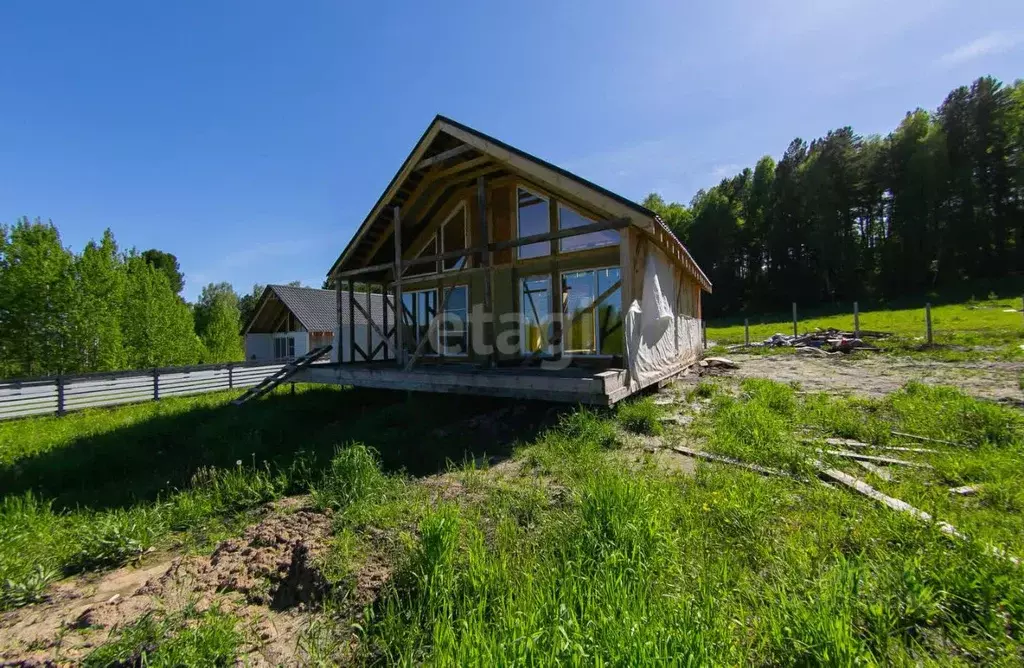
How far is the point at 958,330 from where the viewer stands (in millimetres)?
17672

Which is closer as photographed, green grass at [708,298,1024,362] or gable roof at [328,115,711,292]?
gable roof at [328,115,711,292]

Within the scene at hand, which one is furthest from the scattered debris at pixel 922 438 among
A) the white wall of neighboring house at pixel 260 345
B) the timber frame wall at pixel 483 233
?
the white wall of neighboring house at pixel 260 345

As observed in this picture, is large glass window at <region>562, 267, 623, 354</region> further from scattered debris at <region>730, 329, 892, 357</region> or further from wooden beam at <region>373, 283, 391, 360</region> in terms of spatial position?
scattered debris at <region>730, 329, 892, 357</region>

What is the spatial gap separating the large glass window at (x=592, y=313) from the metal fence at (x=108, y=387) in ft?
50.8

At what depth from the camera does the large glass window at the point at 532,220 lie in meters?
10.4

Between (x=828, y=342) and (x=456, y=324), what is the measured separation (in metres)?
Result: 16.1

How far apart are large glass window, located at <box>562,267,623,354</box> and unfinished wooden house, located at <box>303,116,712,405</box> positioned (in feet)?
0.09

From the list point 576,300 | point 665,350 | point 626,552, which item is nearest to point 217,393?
point 576,300

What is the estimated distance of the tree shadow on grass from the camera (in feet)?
20.6

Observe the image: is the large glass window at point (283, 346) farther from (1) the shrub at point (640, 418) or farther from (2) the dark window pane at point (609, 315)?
(1) the shrub at point (640, 418)

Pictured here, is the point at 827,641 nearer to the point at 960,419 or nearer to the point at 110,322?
the point at 960,419

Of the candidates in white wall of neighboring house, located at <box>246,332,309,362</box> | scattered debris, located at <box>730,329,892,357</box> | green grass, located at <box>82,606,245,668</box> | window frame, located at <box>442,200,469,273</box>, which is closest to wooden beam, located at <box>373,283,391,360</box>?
window frame, located at <box>442,200,469,273</box>

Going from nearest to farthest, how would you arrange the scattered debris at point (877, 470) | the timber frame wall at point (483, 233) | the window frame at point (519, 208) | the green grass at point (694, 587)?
the green grass at point (694, 587)
the scattered debris at point (877, 470)
the timber frame wall at point (483, 233)
the window frame at point (519, 208)

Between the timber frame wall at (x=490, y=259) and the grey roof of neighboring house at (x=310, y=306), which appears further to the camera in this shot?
the grey roof of neighboring house at (x=310, y=306)
